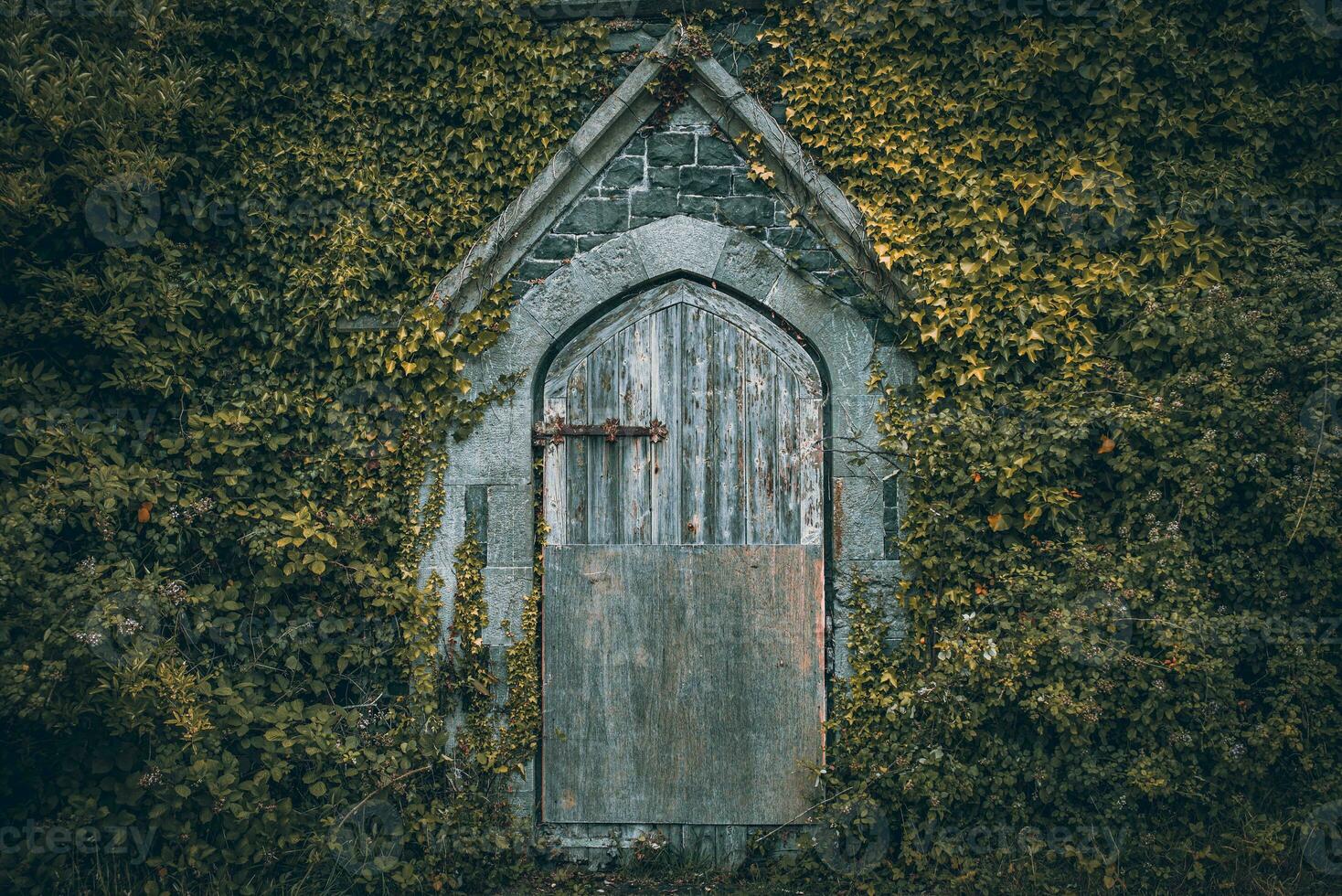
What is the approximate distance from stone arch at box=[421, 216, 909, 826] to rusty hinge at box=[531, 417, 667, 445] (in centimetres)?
11

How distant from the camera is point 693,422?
5.19 m

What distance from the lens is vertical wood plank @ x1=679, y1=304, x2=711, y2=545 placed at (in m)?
5.16

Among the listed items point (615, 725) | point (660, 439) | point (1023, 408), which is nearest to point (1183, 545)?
point (1023, 408)

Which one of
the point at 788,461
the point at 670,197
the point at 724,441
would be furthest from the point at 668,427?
the point at 670,197

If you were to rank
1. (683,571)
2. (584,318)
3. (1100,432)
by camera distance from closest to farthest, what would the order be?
(1100,432), (683,571), (584,318)

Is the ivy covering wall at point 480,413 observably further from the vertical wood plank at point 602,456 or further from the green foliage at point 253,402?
the vertical wood plank at point 602,456

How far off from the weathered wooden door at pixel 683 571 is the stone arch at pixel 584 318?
14 centimetres

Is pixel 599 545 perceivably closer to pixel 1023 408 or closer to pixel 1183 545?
pixel 1023 408

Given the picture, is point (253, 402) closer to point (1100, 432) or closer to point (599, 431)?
point (599, 431)

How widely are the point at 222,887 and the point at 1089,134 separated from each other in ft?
20.3

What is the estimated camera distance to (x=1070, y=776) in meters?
4.66

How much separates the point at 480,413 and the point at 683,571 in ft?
4.89

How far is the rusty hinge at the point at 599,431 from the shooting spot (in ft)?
17.0

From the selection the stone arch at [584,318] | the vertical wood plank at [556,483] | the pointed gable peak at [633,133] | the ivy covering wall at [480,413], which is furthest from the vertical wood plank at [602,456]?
the pointed gable peak at [633,133]
